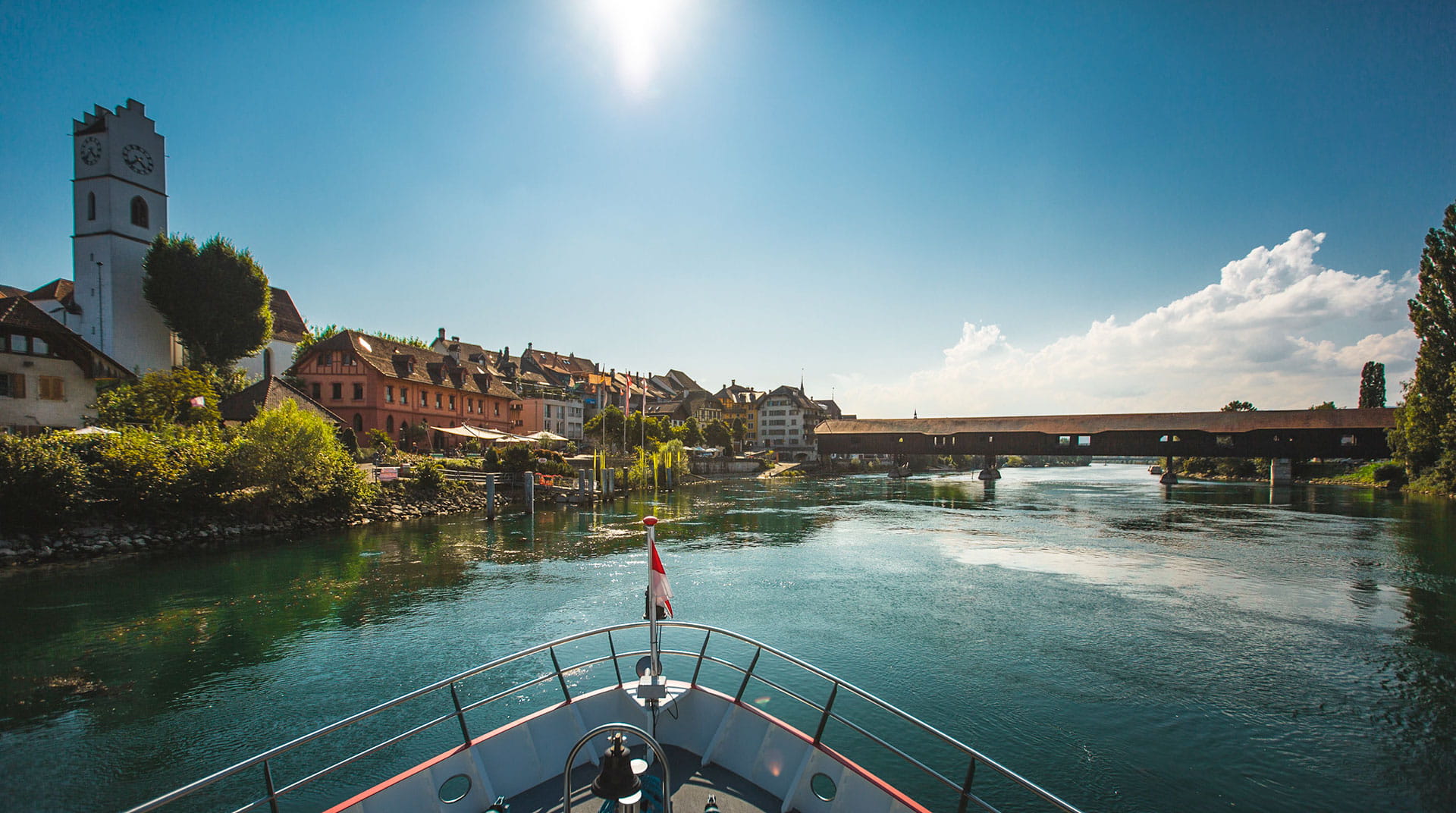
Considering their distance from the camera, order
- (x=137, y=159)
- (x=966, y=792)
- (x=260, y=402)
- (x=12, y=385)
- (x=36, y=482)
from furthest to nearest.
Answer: (x=137, y=159) < (x=260, y=402) < (x=12, y=385) < (x=36, y=482) < (x=966, y=792)

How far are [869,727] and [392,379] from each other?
1793 inches

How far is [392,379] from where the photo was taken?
45.9m

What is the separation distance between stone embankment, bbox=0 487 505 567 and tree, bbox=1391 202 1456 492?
64713 millimetres

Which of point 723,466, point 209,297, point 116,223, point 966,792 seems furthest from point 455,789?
point 723,466

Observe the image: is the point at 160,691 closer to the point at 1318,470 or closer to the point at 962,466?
the point at 1318,470

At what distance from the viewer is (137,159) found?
119 feet

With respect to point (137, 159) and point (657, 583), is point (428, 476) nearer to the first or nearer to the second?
point (137, 159)

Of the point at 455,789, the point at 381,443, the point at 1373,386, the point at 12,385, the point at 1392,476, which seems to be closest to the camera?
the point at 455,789

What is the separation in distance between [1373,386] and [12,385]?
10853 centimetres

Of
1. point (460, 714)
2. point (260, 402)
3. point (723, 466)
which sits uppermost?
point (260, 402)

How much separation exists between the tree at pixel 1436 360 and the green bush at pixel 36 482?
70.5m

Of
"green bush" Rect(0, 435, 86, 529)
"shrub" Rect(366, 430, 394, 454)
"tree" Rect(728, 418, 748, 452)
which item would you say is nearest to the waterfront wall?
"tree" Rect(728, 418, 748, 452)

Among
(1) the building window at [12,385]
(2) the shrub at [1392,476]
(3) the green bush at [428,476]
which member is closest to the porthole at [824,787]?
(3) the green bush at [428,476]

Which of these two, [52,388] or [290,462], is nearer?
[290,462]
